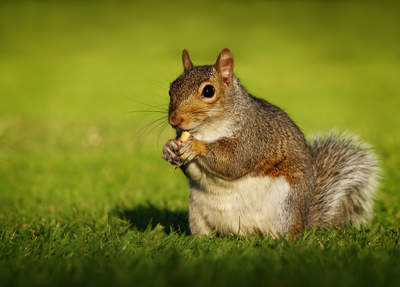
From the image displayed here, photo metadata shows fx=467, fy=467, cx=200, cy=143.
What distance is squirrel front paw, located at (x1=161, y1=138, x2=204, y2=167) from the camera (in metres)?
2.84

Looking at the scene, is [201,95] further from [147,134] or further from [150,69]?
[150,69]

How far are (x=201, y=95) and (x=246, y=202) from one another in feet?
2.42

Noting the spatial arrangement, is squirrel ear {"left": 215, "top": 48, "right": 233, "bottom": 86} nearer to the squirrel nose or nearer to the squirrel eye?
the squirrel eye

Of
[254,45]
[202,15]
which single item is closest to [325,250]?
[254,45]

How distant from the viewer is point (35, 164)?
6.29 metres

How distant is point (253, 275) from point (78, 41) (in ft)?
75.5

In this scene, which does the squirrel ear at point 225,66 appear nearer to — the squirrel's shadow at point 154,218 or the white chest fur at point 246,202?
the white chest fur at point 246,202

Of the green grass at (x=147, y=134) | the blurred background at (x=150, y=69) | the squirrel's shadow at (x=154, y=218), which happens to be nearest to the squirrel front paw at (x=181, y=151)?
the blurred background at (x=150, y=69)

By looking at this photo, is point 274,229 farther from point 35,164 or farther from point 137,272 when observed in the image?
point 35,164

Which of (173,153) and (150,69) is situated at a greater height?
(150,69)

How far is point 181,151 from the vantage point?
2828 millimetres

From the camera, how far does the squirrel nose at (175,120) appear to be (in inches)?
112

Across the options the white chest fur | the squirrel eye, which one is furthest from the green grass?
the squirrel eye

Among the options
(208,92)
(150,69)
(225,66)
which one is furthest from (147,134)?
(150,69)
